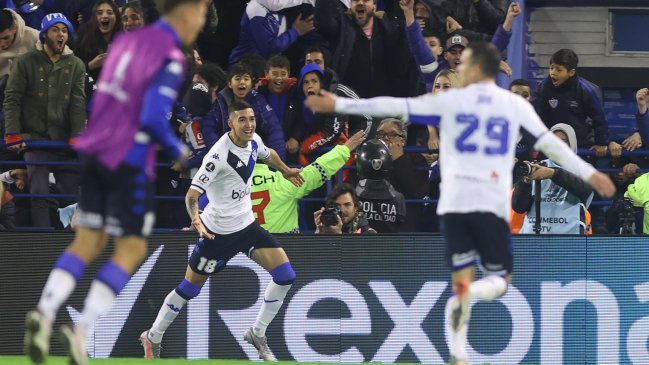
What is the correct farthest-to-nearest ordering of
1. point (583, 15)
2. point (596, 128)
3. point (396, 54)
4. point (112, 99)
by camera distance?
point (583, 15)
point (396, 54)
point (596, 128)
point (112, 99)

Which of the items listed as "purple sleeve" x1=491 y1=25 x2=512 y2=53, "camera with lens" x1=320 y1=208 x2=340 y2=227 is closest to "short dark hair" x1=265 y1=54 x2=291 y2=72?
"camera with lens" x1=320 y1=208 x2=340 y2=227

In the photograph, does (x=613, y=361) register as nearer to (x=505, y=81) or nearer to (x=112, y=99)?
(x=505, y=81)

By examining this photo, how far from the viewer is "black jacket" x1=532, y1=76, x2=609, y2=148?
14281 mm

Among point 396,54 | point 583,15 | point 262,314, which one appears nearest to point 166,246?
point 262,314

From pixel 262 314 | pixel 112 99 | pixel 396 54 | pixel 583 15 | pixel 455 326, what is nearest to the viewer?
pixel 112 99

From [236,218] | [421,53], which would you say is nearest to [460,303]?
[236,218]

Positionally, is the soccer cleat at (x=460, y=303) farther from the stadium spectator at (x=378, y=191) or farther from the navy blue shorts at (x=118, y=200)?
the stadium spectator at (x=378, y=191)

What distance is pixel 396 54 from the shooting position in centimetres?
1530

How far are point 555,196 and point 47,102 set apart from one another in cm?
Answer: 543

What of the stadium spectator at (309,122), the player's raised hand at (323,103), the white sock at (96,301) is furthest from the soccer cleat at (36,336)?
the stadium spectator at (309,122)

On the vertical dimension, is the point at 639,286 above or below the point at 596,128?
below

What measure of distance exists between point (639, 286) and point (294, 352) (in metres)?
3.63

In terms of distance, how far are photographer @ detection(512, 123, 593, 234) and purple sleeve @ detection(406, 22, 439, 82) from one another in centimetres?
166

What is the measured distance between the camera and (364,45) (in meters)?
15.1
